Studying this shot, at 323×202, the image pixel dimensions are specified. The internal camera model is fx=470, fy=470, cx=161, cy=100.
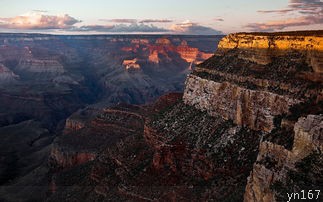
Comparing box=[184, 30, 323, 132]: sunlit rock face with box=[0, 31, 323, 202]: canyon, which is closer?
box=[0, 31, 323, 202]: canyon

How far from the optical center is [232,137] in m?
40.2

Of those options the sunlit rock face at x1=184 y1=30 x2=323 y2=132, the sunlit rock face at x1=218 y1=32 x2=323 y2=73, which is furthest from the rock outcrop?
the sunlit rock face at x1=218 y1=32 x2=323 y2=73

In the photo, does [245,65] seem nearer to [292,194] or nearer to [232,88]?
[232,88]

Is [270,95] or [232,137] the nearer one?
[270,95]

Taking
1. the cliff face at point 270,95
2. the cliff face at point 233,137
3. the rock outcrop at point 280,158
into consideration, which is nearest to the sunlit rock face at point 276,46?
the cliff face at point 270,95

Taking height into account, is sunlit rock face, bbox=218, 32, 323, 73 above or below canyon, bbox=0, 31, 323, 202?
above

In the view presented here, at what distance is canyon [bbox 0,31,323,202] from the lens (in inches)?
1025

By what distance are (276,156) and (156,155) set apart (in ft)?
57.3

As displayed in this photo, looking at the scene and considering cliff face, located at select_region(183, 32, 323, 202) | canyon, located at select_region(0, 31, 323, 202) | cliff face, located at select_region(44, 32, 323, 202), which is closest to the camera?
cliff face, located at select_region(183, 32, 323, 202)

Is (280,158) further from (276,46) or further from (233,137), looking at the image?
(276,46)

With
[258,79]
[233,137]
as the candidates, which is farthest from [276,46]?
[233,137]

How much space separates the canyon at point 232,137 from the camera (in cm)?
2603

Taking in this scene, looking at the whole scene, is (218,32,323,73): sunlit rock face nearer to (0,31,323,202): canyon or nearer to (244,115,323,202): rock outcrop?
(0,31,323,202): canyon

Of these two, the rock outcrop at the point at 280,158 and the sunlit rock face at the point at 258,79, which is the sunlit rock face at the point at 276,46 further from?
the rock outcrop at the point at 280,158
